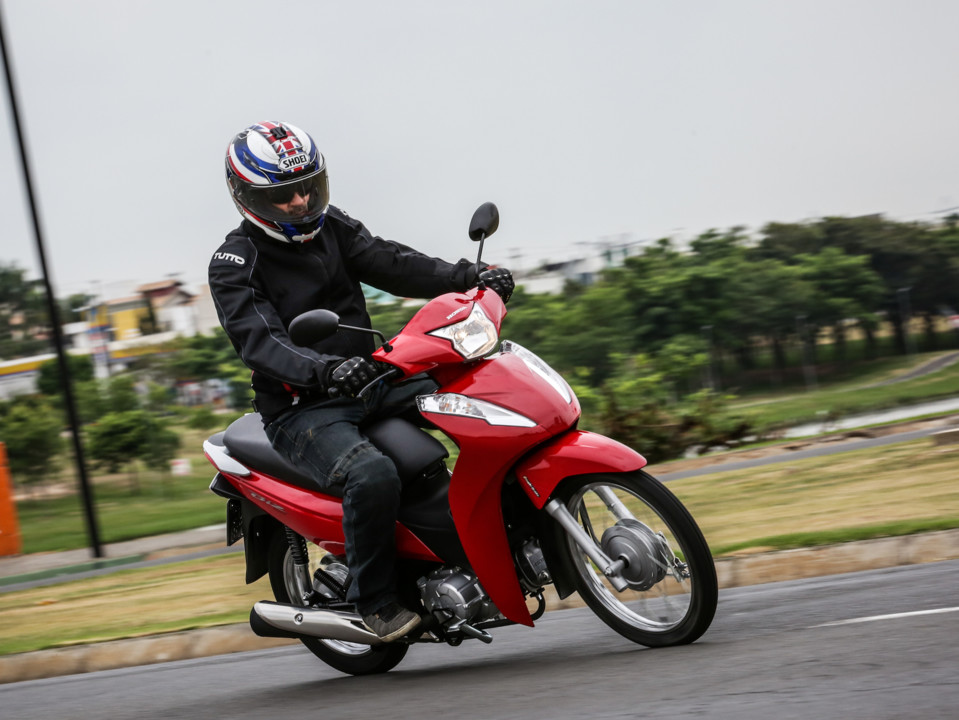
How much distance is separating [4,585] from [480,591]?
295 inches

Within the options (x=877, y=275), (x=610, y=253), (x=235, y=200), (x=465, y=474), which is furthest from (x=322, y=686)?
(x=877, y=275)

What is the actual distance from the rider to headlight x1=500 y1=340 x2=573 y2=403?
300 millimetres

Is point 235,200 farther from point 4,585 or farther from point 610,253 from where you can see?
point 610,253

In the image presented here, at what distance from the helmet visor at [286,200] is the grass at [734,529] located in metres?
2.75

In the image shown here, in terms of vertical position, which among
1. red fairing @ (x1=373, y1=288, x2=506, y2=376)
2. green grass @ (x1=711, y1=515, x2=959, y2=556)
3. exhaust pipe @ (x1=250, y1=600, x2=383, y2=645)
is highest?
red fairing @ (x1=373, y1=288, x2=506, y2=376)

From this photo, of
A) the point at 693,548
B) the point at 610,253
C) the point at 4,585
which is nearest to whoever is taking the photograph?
the point at 693,548

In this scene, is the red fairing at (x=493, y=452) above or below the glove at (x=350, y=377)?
below

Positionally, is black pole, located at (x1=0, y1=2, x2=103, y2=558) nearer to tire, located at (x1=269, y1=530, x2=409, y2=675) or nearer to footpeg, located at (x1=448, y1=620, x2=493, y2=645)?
tire, located at (x1=269, y1=530, x2=409, y2=675)

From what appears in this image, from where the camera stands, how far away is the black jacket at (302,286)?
421cm

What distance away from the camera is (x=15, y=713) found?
4.76 meters

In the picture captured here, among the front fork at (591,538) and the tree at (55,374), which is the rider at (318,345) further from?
the tree at (55,374)

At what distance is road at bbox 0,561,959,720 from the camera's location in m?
3.18

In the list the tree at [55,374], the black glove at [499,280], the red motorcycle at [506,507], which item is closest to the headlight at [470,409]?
the red motorcycle at [506,507]

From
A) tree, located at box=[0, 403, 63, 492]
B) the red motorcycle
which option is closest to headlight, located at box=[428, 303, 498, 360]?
the red motorcycle
